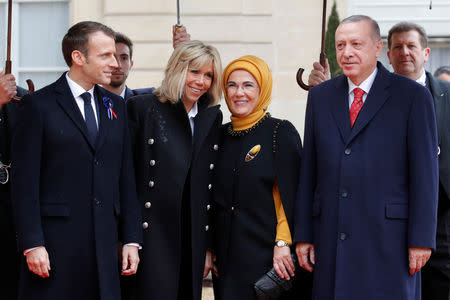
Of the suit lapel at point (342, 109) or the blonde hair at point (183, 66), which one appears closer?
the suit lapel at point (342, 109)

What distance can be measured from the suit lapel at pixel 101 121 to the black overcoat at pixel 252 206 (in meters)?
0.73

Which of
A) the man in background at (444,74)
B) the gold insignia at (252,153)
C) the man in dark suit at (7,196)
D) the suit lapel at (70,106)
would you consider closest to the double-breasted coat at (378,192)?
the gold insignia at (252,153)

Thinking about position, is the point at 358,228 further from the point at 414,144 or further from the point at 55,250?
the point at 55,250

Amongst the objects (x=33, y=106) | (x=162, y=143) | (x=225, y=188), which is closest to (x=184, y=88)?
(x=162, y=143)

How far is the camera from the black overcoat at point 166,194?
4.06 metres

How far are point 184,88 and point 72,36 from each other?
2.34 ft

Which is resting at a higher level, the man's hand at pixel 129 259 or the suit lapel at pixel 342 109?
the suit lapel at pixel 342 109

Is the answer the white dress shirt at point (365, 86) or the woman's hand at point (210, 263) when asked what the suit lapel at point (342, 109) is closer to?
the white dress shirt at point (365, 86)

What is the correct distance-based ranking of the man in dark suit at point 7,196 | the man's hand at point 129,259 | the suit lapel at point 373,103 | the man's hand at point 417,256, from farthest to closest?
the man in dark suit at point 7,196, the man's hand at point 129,259, the suit lapel at point 373,103, the man's hand at point 417,256

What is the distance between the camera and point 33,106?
144 inches

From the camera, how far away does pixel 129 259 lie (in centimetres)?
393

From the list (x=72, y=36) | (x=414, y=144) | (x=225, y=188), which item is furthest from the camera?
(x=225, y=188)

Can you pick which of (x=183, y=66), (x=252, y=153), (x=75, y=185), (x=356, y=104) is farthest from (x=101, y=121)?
(x=356, y=104)

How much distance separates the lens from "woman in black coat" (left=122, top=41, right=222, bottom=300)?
4.06 meters
